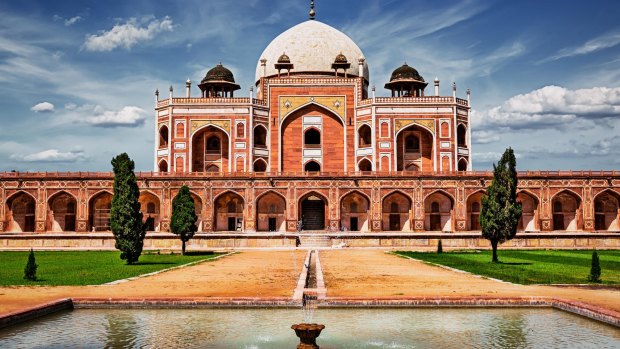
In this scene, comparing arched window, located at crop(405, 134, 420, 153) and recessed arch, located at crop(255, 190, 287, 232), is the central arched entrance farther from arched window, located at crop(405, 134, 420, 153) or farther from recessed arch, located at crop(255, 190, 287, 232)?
arched window, located at crop(405, 134, 420, 153)

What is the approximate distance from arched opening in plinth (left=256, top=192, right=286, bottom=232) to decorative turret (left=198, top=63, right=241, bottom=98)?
30.6 ft

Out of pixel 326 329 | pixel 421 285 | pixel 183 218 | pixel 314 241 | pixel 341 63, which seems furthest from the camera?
pixel 341 63

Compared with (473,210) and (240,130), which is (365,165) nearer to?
(473,210)

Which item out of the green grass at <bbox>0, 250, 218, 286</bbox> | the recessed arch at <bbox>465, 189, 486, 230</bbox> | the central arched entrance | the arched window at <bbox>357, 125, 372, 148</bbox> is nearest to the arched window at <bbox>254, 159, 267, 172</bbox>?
the central arched entrance

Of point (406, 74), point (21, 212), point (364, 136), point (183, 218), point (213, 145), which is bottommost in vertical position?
point (183, 218)

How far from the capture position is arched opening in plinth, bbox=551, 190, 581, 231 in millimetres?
35156

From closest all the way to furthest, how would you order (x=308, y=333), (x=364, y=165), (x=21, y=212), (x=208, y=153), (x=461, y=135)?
(x=308, y=333), (x=21, y=212), (x=364, y=165), (x=208, y=153), (x=461, y=135)

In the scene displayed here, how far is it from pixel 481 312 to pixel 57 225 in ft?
100

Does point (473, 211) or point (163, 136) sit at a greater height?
point (163, 136)

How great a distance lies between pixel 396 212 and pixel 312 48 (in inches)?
571

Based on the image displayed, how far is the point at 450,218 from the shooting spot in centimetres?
3475

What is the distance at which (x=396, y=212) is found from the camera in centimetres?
3525

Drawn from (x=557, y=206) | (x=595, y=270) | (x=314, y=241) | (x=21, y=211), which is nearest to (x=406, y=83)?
(x=557, y=206)

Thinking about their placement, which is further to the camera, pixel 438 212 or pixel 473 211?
pixel 473 211
